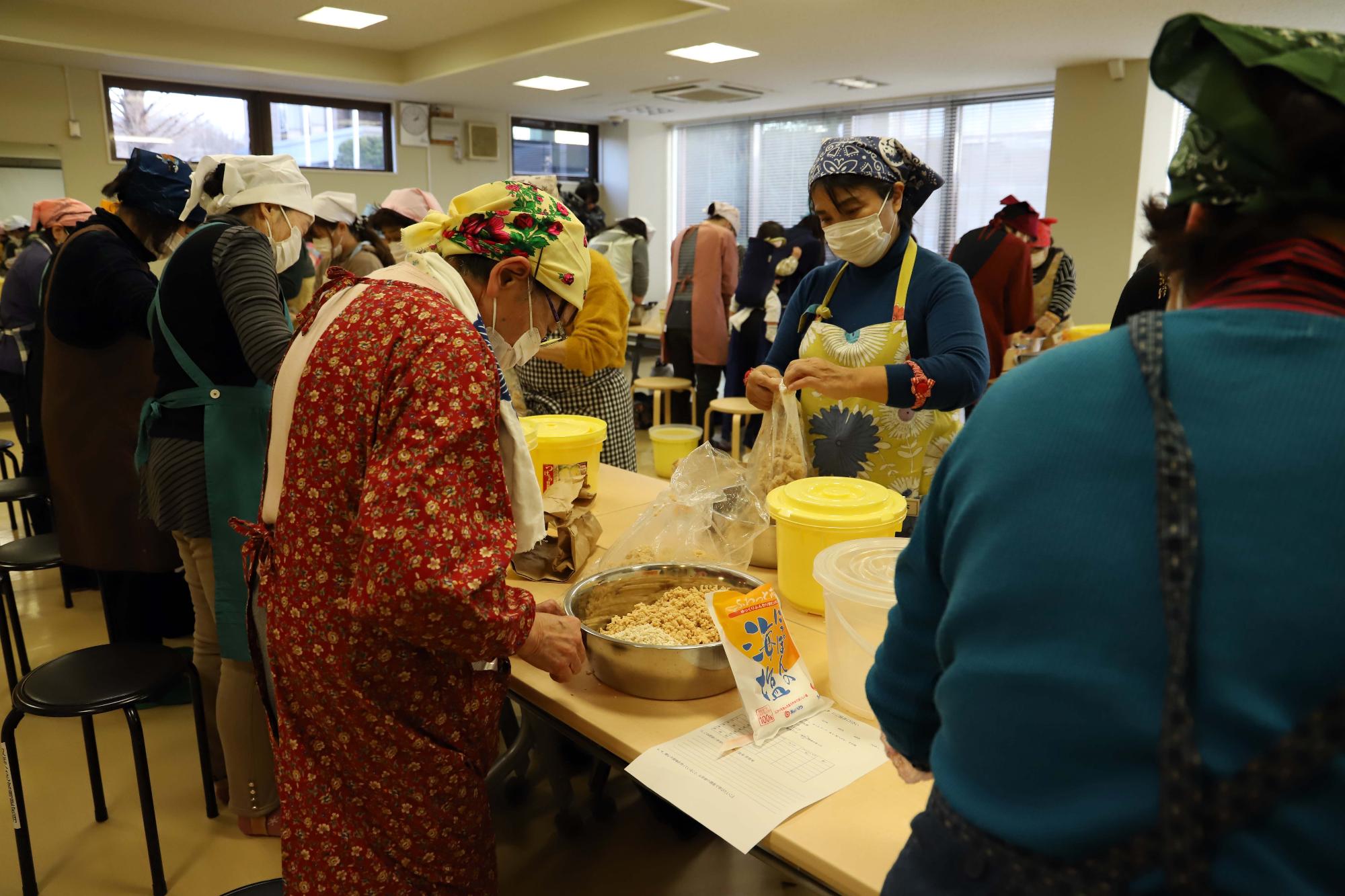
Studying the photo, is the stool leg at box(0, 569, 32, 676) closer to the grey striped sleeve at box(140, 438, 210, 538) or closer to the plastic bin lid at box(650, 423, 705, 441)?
the grey striped sleeve at box(140, 438, 210, 538)

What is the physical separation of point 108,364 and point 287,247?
0.69m

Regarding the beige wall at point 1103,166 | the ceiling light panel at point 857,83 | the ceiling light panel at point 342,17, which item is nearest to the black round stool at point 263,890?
the ceiling light panel at point 342,17

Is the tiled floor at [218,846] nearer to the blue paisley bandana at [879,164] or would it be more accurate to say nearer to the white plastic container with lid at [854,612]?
the white plastic container with lid at [854,612]

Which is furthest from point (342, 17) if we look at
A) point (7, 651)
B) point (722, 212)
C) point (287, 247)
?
point (7, 651)

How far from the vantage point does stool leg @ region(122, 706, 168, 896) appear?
6.61 ft

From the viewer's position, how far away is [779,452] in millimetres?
1949

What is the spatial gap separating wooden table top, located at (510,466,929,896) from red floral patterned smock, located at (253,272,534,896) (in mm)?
140

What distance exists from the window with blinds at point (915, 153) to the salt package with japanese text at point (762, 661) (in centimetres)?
674

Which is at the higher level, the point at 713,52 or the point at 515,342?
the point at 713,52

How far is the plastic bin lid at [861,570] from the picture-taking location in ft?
4.17

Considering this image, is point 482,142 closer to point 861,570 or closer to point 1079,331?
point 1079,331

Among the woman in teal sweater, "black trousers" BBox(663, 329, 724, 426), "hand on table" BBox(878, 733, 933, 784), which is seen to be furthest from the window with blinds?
the woman in teal sweater

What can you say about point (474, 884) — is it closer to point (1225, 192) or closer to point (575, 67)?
point (1225, 192)

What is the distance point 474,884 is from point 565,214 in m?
1.08
